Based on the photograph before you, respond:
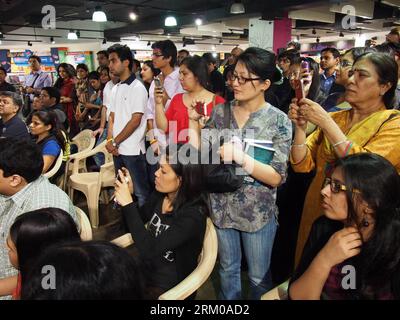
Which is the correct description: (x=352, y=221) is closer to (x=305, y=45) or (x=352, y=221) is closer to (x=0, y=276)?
(x=0, y=276)

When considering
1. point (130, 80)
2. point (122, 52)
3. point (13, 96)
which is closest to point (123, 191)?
point (130, 80)

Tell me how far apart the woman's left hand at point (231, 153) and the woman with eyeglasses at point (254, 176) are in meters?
0.08

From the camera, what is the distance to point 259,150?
151cm

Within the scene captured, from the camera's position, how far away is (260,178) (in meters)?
1.46

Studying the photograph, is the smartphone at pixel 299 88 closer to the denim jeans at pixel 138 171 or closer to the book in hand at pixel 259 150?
the book in hand at pixel 259 150

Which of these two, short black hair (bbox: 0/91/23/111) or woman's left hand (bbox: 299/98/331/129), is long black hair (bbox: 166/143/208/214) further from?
short black hair (bbox: 0/91/23/111)

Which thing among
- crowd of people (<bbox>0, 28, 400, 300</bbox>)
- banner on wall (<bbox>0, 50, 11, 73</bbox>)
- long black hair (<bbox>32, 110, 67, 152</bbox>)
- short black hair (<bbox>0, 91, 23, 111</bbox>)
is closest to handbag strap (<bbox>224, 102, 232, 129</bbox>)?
crowd of people (<bbox>0, 28, 400, 300</bbox>)

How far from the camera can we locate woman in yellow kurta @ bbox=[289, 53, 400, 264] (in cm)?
136

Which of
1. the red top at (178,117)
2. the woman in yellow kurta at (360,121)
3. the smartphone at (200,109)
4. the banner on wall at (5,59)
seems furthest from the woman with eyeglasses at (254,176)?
the banner on wall at (5,59)

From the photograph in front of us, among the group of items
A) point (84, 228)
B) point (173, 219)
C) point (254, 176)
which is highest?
point (254, 176)

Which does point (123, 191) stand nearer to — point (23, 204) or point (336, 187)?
point (23, 204)

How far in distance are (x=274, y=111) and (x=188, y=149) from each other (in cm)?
46

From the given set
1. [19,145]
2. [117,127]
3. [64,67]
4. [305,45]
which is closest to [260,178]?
[19,145]

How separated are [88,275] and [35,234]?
50 centimetres
